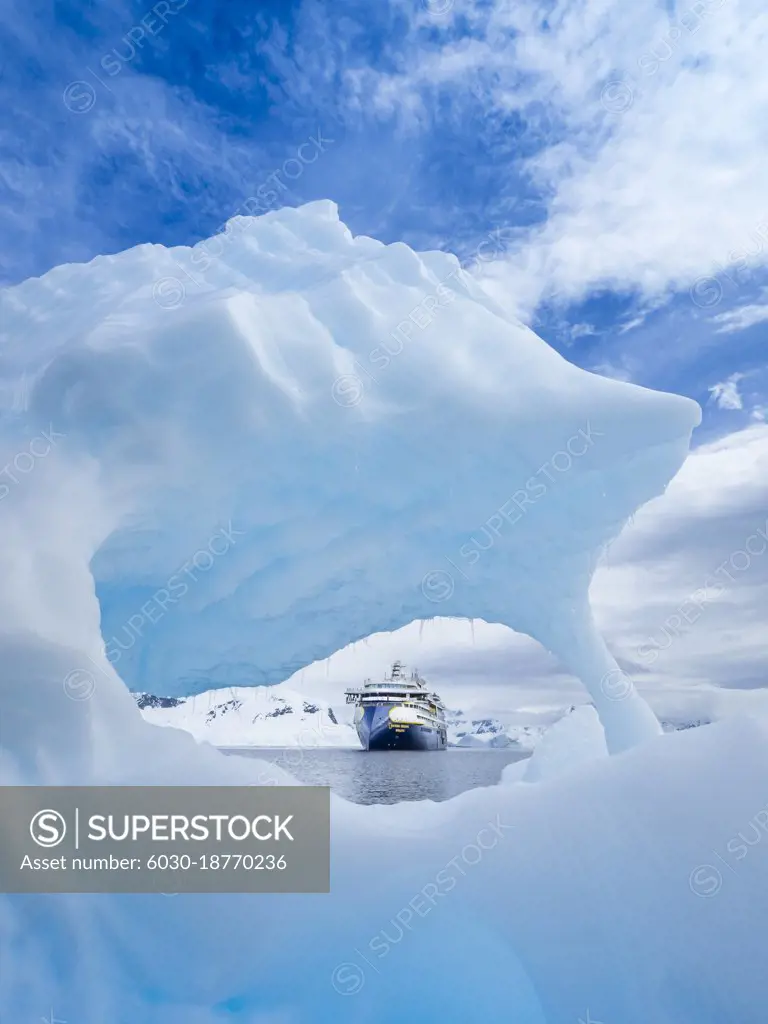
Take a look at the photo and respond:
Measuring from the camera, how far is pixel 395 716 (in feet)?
260

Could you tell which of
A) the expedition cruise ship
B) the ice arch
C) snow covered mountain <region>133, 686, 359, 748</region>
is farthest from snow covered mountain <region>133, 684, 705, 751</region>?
the ice arch

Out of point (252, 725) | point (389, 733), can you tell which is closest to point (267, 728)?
point (252, 725)

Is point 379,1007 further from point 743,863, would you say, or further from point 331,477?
point 331,477

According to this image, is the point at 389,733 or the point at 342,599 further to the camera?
the point at 389,733

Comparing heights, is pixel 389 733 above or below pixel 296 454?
above

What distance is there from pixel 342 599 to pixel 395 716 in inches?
2784

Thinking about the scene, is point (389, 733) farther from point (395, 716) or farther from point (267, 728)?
point (267, 728)

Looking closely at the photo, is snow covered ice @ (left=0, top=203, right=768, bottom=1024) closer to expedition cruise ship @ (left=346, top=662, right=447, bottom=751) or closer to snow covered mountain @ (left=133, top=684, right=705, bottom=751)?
expedition cruise ship @ (left=346, top=662, right=447, bottom=751)

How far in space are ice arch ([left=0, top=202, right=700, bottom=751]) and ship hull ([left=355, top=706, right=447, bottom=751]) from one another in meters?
70.3

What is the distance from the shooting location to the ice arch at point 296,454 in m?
7.48

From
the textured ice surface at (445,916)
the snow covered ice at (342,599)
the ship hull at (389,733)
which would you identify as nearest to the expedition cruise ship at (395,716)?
the ship hull at (389,733)

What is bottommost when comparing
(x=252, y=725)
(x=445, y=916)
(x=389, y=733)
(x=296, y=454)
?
(x=445, y=916)

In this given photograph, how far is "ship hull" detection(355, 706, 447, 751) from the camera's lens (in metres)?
79.9

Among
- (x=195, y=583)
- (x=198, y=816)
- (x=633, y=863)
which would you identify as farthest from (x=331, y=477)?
(x=633, y=863)
